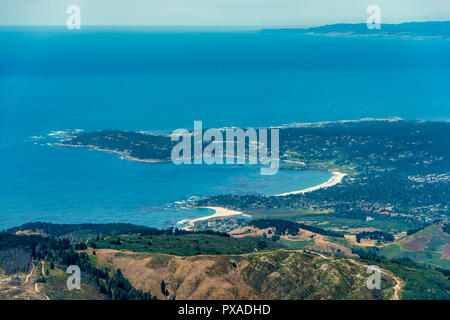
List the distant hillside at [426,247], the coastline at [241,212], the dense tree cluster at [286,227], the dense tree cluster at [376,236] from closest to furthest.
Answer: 1. the distant hillside at [426,247]
2. the dense tree cluster at [286,227]
3. the dense tree cluster at [376,236]
4. the coastline at [241,212]

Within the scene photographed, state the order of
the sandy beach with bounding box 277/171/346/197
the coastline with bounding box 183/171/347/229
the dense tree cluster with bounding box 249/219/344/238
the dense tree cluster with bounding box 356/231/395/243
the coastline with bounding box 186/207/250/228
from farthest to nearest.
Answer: the sandy beach with bounding box 277/171/346/197 → the coastline with bounding box 183/171/347/229 → the coastline with bounding box 186/207/250/228 → the dense tree cluster with bounding box 356/231/395/243 → the dense tree cluster with bounding box 249/219/344/238

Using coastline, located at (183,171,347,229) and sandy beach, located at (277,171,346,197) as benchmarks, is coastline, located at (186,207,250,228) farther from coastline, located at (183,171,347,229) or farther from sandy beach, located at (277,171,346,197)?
sandy beach, located at (277,171,346,197)

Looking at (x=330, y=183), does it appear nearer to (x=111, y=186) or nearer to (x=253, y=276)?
(x=111, y=186)

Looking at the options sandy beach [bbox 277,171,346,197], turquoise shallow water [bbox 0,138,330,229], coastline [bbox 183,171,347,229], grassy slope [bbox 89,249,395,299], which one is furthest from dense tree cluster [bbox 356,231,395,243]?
grassy slope [bbox 89,249,395,299]

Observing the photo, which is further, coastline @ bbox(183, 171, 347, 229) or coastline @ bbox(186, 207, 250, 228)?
coastline @ bbox(183, 171, 347, 229)

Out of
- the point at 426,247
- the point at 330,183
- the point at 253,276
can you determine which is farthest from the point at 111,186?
the point at 253,276

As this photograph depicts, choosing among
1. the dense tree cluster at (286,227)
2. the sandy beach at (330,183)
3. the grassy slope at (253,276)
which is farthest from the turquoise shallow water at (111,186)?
the grassy slope at (253,276)

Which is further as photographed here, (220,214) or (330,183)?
(330,183)

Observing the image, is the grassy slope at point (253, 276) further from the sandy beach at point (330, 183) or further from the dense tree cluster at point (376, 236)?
the sandy beach at point (330, 183)

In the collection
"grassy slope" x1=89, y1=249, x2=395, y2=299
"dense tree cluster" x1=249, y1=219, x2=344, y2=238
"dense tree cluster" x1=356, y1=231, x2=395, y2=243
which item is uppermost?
"grassy slope" x1=89, y1=249, x2=395, y2=299

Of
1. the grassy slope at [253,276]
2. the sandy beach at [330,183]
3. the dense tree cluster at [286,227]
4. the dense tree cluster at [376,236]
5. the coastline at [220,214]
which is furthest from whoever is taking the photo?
the sandy beach at [330,183]

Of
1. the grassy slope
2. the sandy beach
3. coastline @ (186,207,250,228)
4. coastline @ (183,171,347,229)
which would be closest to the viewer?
the grassy slope
